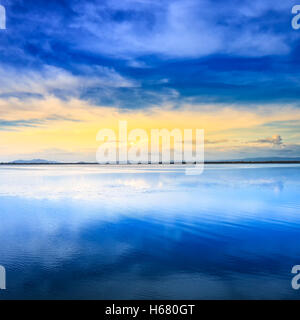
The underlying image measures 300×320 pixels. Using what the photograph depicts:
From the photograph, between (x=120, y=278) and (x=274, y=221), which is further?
(x=274, y=221)

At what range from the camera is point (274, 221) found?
36.4 ft

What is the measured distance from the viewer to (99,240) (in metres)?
8.52

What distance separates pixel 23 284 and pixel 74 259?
5.01ft

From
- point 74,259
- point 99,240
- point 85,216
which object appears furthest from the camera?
point 85,216

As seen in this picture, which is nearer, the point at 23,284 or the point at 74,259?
the point at 23,284

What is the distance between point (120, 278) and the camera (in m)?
5.70
